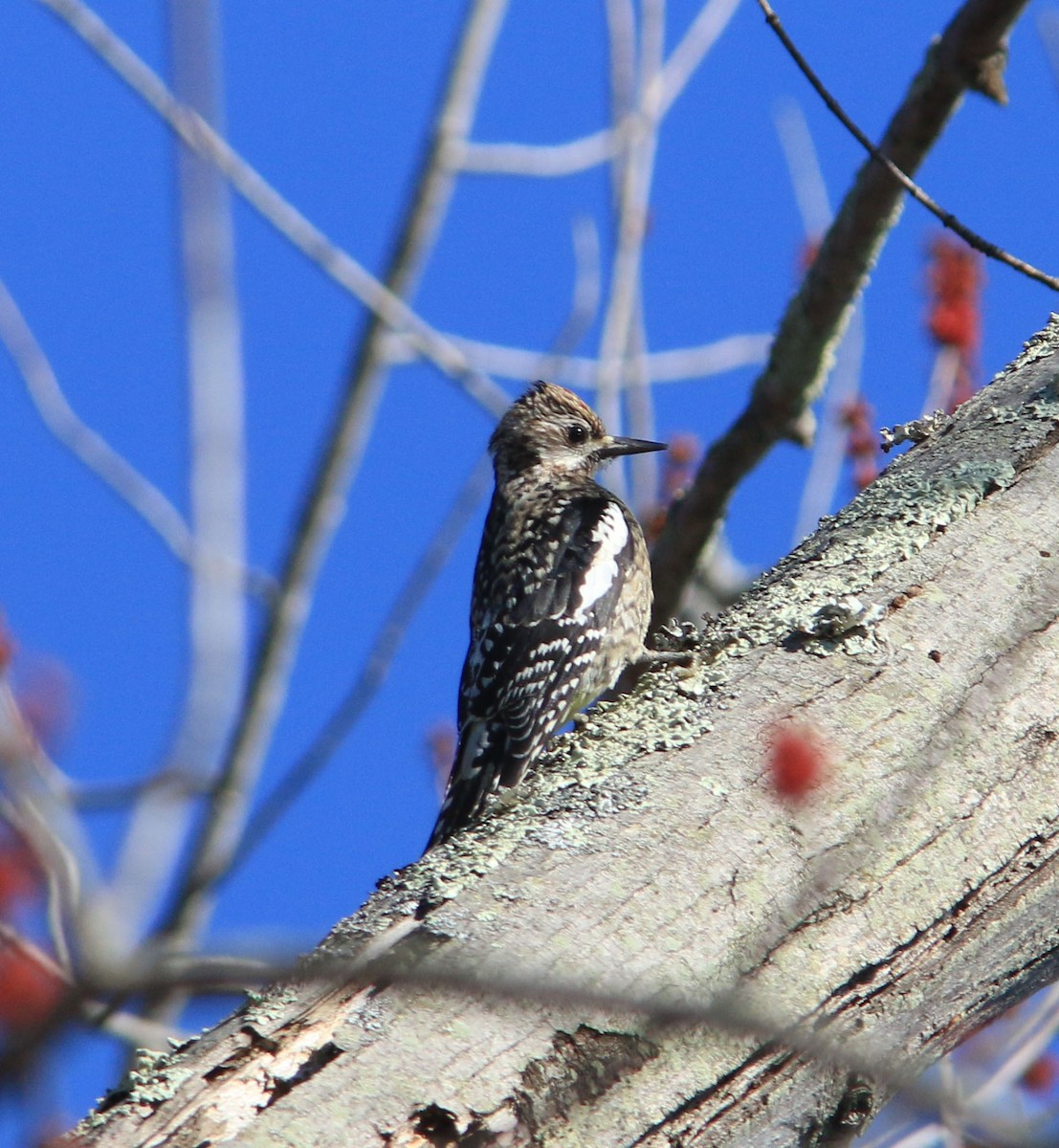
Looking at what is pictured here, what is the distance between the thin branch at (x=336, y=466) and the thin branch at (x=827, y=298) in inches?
67.3

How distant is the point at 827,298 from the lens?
15.4 feet

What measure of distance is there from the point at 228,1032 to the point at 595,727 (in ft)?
3.95

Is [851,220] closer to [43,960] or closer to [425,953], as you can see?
[425,953]

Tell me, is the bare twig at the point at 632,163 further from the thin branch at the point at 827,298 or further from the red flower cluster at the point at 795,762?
the red flower cluster at the point at 795,762

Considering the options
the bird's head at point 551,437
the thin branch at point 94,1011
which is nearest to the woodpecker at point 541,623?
the bird's head at point 551,437

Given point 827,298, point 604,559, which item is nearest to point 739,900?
point 827,298

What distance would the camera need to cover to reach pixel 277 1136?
202 centimetres

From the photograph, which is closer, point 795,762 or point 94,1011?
point 94,1011

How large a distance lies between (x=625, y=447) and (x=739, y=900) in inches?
160

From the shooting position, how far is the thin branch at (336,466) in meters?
2.76

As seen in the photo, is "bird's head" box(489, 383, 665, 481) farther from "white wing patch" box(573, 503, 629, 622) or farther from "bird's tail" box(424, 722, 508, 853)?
"bird's tail" box(424, 722, 508, 853)

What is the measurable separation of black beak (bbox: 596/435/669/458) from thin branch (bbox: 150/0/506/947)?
2931 millimetres

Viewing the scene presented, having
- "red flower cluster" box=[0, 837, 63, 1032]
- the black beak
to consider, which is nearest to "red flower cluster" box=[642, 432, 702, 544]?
the black beak

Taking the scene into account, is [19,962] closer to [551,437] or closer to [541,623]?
[541,623]
